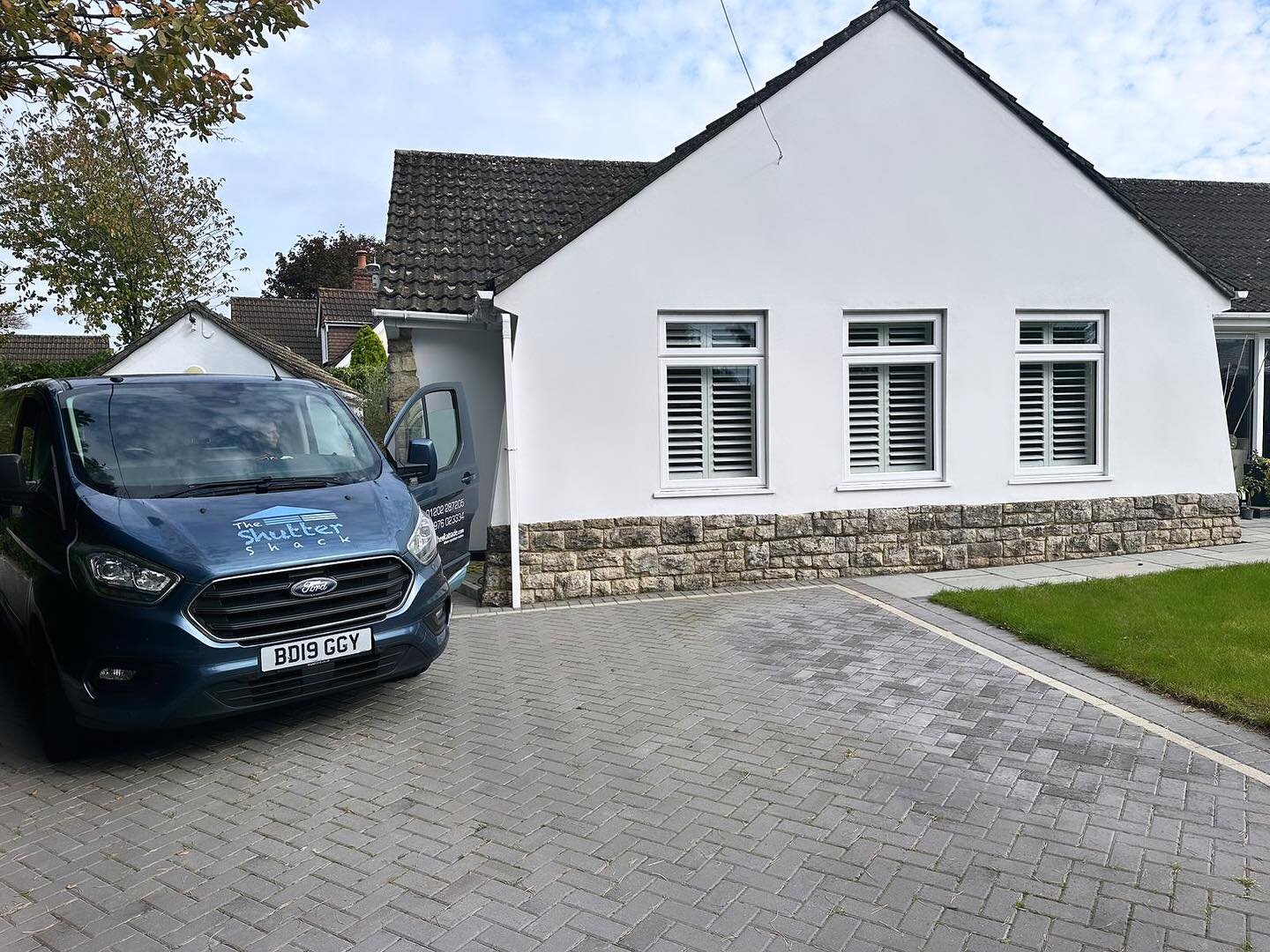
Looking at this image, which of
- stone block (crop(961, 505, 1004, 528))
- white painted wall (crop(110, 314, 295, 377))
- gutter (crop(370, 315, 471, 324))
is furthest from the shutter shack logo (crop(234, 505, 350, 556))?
white painted wall (crop(110, 314, 295, 377))

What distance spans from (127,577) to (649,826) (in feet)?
9.74

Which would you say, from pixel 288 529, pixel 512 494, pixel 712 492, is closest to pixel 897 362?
pixel 712 492

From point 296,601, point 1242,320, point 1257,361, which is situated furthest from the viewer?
point 1257,361

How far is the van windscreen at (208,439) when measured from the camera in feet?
17.9

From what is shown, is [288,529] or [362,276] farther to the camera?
[362,276]

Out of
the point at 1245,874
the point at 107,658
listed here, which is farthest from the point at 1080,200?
the point at 107,658

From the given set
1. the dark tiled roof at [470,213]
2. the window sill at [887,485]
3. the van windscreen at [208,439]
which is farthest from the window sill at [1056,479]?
the van windscreen at [208,439]

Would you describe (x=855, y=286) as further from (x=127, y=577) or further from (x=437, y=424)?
(x=127, y=577)

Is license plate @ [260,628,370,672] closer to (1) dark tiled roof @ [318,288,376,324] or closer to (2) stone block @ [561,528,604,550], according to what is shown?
(2) stone block @ [561,528,604,550]

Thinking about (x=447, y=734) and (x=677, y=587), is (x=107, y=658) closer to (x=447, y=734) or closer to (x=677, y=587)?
(x=447, y=734)

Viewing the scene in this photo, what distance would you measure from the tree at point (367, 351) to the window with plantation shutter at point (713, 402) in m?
23.8

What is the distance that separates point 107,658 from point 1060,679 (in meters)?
5.86

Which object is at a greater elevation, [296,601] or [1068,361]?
[1068,361]

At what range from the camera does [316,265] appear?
189ft
